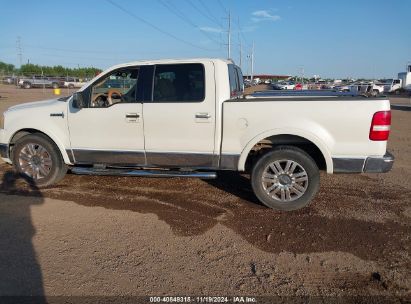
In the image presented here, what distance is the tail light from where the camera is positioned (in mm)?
4500

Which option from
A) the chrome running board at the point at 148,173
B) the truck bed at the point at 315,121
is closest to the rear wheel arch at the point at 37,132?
the chrome running board at the point at 148,173

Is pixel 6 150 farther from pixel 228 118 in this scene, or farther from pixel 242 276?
pixel 242 276

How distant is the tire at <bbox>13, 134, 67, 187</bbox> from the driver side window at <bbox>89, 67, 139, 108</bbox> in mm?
1058

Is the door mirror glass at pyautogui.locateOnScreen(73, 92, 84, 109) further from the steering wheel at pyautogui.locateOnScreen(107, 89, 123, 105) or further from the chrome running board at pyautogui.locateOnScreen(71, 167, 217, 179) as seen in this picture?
the chrome running board at pyautogui.locateOnScreen(71, 167, 217, 179)

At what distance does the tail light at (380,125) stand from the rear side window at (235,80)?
1.96 meters

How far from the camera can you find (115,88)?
5.71 m

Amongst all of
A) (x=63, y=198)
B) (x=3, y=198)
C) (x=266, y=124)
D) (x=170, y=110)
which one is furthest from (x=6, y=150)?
(x=266, y=124)

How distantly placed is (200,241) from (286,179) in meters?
1.57

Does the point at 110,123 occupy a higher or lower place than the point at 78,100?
lower

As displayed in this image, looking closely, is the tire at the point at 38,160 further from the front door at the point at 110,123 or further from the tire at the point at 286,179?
the tire at the point at 286,179

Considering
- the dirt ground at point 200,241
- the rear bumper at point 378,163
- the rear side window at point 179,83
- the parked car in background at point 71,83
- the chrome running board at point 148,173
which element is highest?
the rear side window at point 179,83

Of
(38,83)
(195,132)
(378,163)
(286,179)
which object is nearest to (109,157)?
(195,132)

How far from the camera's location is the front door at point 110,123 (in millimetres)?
5395

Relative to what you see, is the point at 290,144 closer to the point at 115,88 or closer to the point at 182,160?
the point at 182,160
